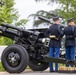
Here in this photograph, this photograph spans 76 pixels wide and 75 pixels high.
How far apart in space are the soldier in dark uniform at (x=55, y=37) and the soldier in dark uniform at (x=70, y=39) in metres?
0.20

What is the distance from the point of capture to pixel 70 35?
10953 millimetres

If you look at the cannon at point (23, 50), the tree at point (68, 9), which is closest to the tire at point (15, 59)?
the cannon at point (23, 50)

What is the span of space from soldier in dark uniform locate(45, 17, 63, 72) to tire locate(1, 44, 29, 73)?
87 centimetres

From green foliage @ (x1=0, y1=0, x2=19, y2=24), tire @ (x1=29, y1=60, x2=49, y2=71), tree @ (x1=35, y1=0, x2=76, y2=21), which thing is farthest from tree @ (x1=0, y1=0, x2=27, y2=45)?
tire @ (x1=29, y1=60, x2=49, y2=71)

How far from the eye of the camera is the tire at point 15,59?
418 inches

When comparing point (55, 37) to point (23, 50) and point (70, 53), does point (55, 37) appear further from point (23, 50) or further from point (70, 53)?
point (23, 50)

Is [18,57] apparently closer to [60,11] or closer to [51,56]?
[51,56]

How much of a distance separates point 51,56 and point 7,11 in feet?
72.5

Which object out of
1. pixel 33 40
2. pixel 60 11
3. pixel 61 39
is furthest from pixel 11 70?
pixel 60 11

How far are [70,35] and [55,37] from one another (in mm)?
438

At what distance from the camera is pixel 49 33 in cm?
1104

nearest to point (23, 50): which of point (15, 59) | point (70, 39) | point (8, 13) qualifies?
point (15, 59)

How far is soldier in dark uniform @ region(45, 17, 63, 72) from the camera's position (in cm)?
1098

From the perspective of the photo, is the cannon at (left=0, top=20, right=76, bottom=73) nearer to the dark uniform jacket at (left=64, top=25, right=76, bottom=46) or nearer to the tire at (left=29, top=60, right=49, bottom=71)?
the tire at (left=29, top=60, right=49, bottom=71)
